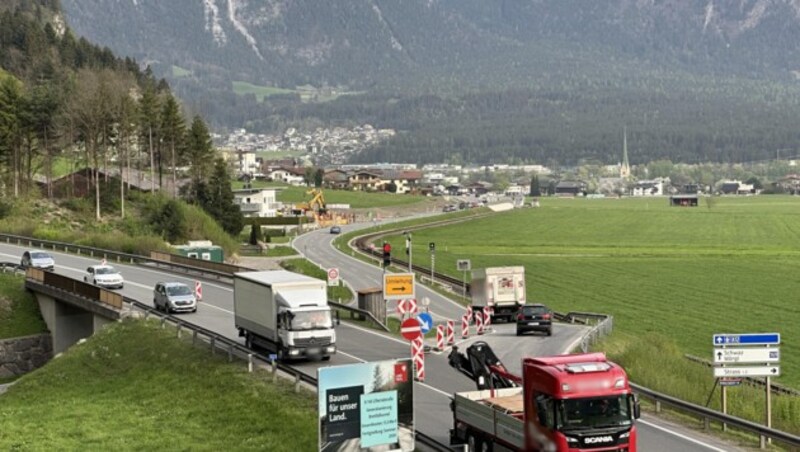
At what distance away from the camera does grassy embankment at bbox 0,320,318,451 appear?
29625 mm

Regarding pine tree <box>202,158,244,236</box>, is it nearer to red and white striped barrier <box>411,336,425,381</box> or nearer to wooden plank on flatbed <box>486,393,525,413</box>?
red and white striped barrier <box>411,336,425,381</box>

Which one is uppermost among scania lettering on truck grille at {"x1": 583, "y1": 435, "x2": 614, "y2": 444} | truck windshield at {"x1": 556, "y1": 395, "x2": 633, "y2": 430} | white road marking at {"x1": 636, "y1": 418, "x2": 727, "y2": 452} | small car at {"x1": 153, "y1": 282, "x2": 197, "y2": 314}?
truck windshield at {"x1": 556, "y1": 395, "x2": 633, "y2": 430}

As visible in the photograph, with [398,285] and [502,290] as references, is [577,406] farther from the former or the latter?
[502,290]

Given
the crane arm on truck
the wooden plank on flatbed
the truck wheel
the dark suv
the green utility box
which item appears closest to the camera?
the wooden plank on flatbed

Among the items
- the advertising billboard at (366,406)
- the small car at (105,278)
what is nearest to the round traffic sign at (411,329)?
the advertising billboard at (366,406)

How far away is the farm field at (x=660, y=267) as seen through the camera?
205 ft

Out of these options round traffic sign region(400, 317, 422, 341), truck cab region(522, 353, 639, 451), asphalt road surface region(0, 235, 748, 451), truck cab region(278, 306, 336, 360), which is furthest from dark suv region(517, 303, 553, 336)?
truck cab region(522, 353, 639, 451)

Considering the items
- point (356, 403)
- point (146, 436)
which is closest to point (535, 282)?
point (146, 436)

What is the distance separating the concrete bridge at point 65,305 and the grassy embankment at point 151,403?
8403 millimetres

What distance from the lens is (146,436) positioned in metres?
30.5

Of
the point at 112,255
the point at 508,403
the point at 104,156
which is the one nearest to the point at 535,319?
the point at 508,403

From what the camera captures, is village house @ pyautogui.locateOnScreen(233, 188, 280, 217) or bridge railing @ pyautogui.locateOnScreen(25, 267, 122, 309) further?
village house @ pyautogui.locateOnScreen(233, 188, 280, 217)

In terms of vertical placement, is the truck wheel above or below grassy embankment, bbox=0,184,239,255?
below

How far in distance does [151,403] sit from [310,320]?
5.92 metres
